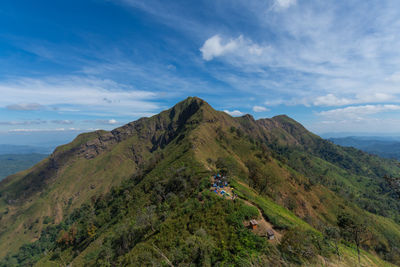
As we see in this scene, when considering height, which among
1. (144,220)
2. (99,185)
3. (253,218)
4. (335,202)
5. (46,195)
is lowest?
(46,195)

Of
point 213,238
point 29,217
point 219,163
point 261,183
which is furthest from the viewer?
point 29,217

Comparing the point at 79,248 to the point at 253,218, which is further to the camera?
the point at 79,248

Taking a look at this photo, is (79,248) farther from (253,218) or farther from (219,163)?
(253,218)

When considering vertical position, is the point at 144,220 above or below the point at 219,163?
below

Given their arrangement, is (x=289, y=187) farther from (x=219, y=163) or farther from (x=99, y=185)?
(x=99, y=185)

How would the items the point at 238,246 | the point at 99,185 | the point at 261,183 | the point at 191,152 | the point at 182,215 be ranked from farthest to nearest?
the point at 99,185
the point at 191,152
the point at 261,183
the point at 182,215
the point at 238,246

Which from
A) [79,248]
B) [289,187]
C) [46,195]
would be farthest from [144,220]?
[46,195]

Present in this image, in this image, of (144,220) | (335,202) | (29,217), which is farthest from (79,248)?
(29,217)

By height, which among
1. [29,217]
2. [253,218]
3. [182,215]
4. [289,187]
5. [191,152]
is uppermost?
[191,152]

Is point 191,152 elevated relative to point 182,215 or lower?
elevated
